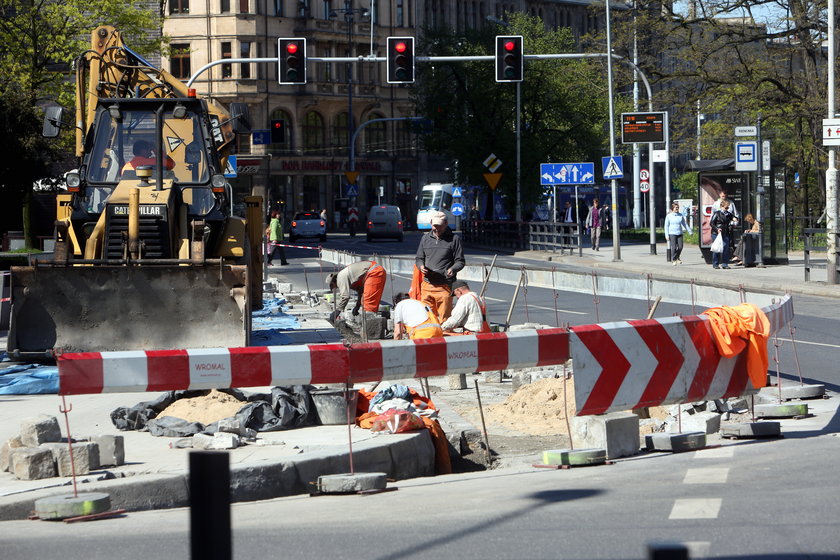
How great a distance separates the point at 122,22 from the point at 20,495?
41364mm

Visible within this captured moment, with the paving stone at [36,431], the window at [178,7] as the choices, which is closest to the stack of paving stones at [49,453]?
the paving stone at [36,431]

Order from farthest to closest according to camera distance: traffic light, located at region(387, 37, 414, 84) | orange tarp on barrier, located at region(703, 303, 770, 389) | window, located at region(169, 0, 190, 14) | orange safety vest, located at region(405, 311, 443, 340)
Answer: window, located at region(169, 0, 190, 14), traffic light, located at region(387, 37, 414, 84), orange safety vest, located at region(405, 311, 443, 340), orange tarp on barrier, located at region(703, 303, 770, 389)

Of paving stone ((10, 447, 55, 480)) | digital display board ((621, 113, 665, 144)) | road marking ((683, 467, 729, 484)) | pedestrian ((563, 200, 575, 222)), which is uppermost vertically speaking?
digital display board ((621, 113, 665, 144))

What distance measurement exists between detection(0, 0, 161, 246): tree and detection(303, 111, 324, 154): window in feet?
137

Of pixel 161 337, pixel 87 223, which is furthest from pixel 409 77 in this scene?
pixel 161 337

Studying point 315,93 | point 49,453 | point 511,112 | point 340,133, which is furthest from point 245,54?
point 49,453

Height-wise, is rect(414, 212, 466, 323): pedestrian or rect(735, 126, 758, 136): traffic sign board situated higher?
rect(735, 126, 758, 136): traffic sign board

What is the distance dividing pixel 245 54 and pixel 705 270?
59339 mm

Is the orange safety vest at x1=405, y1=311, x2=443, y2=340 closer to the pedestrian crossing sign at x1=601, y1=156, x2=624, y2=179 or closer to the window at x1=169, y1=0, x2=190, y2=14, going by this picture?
the pedestrian crossing sign at x1=601, y1=156, x2=624, y2=179

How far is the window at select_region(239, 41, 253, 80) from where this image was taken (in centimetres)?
8725

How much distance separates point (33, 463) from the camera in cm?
846

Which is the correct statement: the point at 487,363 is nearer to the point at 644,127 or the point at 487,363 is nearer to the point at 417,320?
the point at 417,320

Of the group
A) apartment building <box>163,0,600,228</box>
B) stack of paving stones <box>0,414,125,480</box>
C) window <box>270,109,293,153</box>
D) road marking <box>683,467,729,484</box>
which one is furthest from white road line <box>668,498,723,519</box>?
window <box>270,109,293,153</box>

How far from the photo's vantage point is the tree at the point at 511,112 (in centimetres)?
6475
